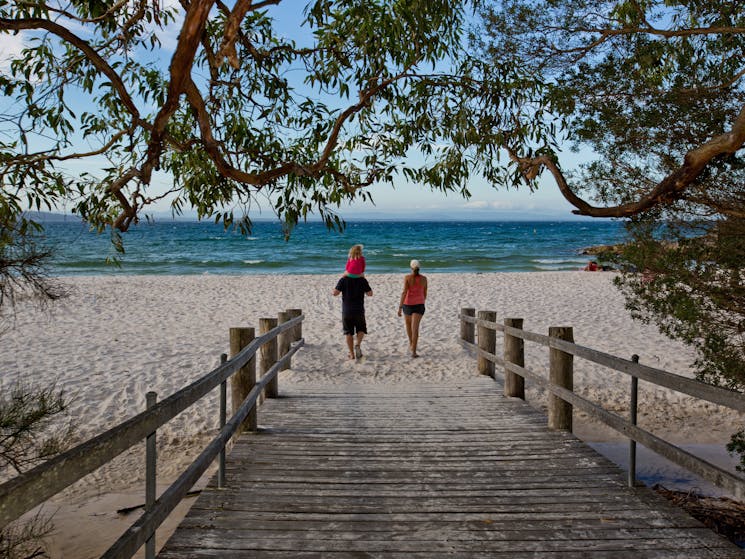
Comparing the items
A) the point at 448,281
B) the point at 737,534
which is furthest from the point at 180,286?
the point at 737,534

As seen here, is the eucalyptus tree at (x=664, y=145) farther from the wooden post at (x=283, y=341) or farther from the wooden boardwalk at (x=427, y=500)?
the wooden post at (x=283, y=341)

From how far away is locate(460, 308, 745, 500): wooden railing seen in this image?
322 cm

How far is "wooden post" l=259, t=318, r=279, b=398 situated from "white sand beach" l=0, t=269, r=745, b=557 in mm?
1246

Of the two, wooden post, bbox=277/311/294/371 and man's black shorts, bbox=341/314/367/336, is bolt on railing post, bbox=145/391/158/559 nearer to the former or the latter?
wooden post, bbox=277/311/294/371

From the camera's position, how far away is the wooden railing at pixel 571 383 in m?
3.22

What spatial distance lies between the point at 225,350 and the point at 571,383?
8549 millimetres

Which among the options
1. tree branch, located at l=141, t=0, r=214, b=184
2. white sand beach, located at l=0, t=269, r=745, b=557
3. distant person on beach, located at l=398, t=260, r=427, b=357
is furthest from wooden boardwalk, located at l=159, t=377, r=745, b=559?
distant person on beach, located at l=398, t=260, r=427, b=357

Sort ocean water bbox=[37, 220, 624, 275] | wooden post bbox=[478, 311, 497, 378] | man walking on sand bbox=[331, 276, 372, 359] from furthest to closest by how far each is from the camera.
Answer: ocean water bbox=[37, 220, 624, 275], man walking on sand bbox=[331, 276, 372, 359], wooden post bbox=[478, 311, 497, 378]

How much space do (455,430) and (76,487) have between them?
164 inches

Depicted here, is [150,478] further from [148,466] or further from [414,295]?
[414,295]

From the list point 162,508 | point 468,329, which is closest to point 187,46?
point 162,508

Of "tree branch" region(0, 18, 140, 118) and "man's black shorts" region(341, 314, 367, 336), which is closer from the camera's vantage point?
"tree branch" region(0, 18, 140, 118)

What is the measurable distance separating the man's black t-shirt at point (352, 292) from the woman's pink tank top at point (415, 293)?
67 cm

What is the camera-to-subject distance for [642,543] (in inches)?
139
